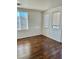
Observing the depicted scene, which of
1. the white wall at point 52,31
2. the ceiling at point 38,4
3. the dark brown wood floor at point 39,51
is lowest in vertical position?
the dark brown wood floor at point 39,51

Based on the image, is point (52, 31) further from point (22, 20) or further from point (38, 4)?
point (38, 4)

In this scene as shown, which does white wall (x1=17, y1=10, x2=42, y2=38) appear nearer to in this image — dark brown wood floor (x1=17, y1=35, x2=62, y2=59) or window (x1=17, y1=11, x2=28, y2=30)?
window (x1=17, y1=11, x2=28, y2=30)

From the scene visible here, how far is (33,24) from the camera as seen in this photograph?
8344 millimetres

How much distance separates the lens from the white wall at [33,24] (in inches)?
303

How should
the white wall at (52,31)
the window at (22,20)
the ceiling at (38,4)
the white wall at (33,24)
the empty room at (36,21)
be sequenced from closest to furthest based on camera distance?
→ the white wall at (52,31) → the empty room at (36,21) → the ceiling at (38,4) → the window at (22,20) → the white wall at (33,24)

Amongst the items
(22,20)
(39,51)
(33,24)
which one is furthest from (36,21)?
(39,51)

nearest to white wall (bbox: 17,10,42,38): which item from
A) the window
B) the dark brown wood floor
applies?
the window

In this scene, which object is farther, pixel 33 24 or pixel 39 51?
pixel 33 24

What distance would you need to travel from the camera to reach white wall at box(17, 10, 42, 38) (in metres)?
7.69

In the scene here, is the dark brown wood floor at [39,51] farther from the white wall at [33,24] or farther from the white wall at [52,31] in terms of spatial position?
the white wall at [33,24]

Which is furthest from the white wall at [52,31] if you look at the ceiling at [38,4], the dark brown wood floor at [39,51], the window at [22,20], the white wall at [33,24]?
the window at [22,20]
